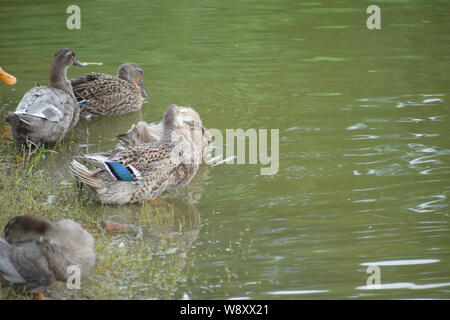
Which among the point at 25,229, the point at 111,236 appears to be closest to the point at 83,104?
the point at 111,236

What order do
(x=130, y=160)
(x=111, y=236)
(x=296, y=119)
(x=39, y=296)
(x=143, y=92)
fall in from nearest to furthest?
(x=39, y=296)
(x=111, y=236)
(x=130, y=160)
(x=296, y=119)
(x=143, y=92)

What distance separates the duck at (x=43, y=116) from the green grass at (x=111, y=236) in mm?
336

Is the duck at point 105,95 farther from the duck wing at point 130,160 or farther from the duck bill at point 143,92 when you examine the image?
the duck wing at point 130,160

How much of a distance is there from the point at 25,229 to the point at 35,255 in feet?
0.71

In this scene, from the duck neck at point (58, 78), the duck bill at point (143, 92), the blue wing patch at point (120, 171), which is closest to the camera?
the blue wing patch at point (120, 171)

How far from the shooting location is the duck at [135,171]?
687 cm

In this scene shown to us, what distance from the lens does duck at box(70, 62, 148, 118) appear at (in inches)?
400

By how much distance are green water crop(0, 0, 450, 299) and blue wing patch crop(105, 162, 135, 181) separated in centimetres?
38

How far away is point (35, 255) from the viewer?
4.89m

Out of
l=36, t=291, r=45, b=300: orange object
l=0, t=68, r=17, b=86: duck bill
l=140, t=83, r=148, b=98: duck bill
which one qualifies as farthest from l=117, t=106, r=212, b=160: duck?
l=36, t=291, r=45, b=300: orange object

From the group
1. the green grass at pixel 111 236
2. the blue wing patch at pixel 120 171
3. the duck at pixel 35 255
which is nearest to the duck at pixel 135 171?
the blue wing patch at pixel 120 171

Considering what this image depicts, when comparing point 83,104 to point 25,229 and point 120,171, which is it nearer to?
point 120,171
